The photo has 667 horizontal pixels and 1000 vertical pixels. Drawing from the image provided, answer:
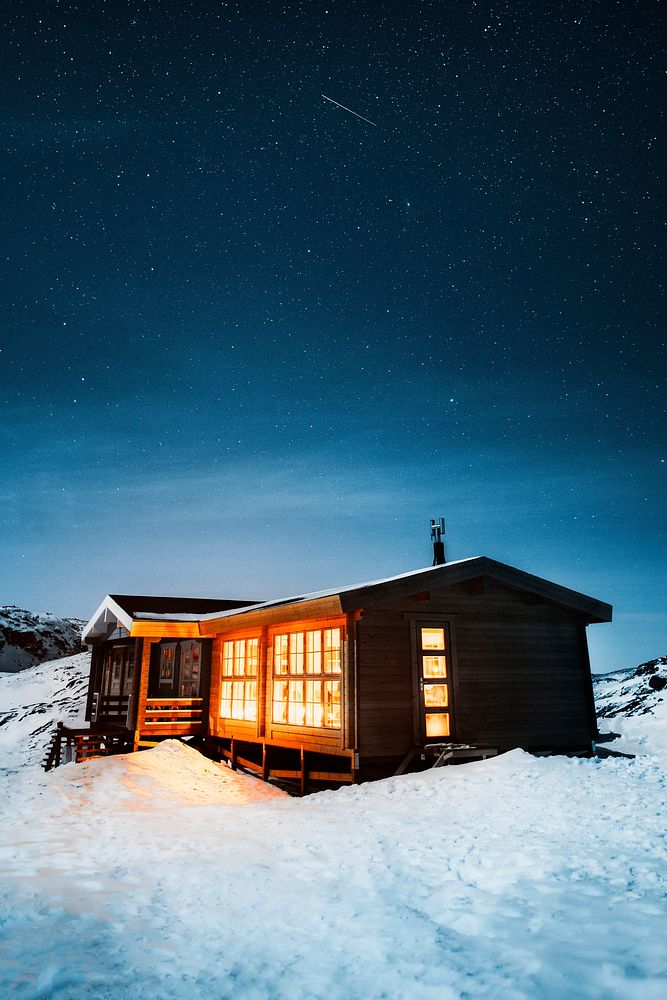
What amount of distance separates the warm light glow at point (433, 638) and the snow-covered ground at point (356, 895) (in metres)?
3.31

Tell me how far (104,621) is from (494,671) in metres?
15.1

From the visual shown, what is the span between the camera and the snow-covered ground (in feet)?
14.1

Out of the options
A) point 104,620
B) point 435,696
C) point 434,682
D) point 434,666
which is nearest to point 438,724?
point 435,696

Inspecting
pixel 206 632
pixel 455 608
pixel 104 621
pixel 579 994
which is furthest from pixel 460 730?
pixel 104 621

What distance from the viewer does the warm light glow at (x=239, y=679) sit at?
1656 cm

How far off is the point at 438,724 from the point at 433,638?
1731 millimetres

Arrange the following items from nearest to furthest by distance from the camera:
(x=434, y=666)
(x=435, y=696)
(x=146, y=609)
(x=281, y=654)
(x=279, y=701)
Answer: (x=435, y=696) < (x=434, y=666) < (x=279, y=701) < (x=281, y=654) < (x=146, y=609)

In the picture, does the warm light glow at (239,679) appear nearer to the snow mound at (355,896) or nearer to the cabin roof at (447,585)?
the cabin roof at (447,585)

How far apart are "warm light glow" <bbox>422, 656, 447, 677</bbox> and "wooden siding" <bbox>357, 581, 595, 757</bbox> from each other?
0.63ft

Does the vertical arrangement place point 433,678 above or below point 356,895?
above

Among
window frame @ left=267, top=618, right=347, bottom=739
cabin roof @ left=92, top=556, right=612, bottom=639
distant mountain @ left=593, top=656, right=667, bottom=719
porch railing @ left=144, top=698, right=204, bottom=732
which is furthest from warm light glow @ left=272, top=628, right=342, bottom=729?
distant mountain @ left=593, top=656, right=667, bottom=719

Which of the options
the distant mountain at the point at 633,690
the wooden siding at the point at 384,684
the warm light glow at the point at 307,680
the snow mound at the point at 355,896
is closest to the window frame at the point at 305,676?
A: the warm light glow at the point at 307,680

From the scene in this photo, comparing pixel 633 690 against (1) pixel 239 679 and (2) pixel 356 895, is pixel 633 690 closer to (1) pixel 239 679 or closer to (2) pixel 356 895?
(1) pixel 239 679

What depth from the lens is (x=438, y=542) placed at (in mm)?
18531
